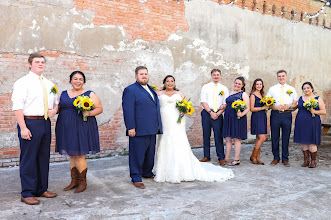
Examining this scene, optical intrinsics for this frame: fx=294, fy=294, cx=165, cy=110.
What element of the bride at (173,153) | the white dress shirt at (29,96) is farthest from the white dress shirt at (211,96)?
the white dress shirt at (29,96)

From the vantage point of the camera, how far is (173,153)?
5094 millimetres


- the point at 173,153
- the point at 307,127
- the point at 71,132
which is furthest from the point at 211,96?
the point at 71,132

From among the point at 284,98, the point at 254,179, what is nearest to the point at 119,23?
the point at 284,98

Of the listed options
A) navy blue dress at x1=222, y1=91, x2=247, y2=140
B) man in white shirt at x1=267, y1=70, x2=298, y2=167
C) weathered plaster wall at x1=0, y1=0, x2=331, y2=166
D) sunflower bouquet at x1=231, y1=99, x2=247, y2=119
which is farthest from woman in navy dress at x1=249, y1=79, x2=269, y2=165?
weathered plaster wall at x1=0, y1=0, x2=331, y2=166

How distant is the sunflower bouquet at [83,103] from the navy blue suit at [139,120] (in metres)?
0.71

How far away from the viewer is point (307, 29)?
1112cm

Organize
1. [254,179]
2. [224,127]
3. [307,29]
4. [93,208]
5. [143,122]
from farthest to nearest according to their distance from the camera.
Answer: [307,29], [224,127], [254,179], [143,122], [93,208]

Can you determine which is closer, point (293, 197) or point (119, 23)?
point (293, 197)

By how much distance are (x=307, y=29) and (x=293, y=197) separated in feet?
28.9

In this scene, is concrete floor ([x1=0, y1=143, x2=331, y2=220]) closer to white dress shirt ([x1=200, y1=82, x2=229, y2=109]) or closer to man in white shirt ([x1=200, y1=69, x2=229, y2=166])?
man in white shirt ([x1=200, y1=69, x2=229, y2=166])

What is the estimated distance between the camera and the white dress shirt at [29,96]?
12.4ft

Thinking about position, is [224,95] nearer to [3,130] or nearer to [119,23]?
[119,23]

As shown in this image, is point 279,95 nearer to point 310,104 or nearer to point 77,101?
point 310,104

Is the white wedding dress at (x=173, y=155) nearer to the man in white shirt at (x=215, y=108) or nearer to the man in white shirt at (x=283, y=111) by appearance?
the man in white shirt at (x=215, y=108)
